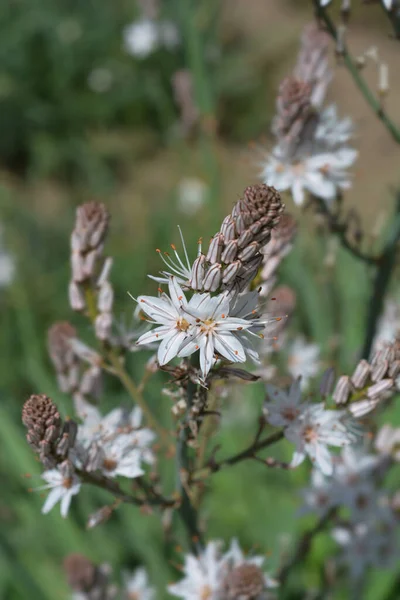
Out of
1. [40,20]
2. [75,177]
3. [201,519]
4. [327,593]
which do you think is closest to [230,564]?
[201,519]

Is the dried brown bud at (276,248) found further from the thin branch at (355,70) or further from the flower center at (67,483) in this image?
the flower center at (67,483)

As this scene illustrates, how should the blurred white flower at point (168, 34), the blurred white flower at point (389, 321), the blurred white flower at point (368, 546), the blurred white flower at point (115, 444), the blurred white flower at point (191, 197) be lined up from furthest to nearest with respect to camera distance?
the blurred white flower at point (191, 197), the blurred white flower at point (168, 34), the blurred white flower at point (389, 321), the blurred white flower at point (368, 546), the blurred white flower at point (115, 444)

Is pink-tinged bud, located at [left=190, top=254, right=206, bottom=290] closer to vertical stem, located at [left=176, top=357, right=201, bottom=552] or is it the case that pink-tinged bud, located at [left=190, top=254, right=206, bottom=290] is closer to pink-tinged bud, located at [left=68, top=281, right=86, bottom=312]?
vertical stem, located at [left=176, top=357, right=201, bottom=552]

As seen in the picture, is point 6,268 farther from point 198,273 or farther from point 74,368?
point 198,273

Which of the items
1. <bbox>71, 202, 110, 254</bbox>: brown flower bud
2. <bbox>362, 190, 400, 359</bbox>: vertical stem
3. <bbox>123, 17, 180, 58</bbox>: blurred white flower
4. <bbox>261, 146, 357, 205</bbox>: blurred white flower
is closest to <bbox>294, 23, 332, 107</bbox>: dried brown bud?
<bbox>261, 146, 357, 205</bbox>: blurred white flower

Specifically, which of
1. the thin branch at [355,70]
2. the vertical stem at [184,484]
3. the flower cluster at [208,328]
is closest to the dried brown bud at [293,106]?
the thin branch at [355,70]
